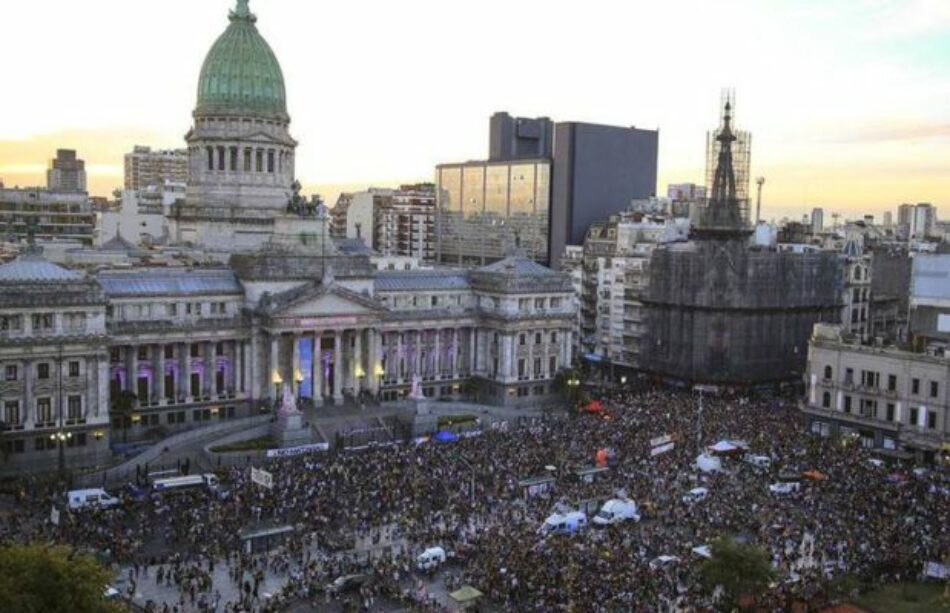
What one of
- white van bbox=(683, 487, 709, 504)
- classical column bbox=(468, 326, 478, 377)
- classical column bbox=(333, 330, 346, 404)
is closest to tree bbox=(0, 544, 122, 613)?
white van bbox=(683, 487, 709, 504)

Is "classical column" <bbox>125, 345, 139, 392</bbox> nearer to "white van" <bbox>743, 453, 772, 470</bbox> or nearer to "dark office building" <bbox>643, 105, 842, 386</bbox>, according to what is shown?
"white van" <bbox>743, 453, 772, 470</bbox>

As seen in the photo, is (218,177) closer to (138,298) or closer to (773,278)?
(138,298)

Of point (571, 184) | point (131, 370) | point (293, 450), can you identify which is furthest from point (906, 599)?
point (571, 184)

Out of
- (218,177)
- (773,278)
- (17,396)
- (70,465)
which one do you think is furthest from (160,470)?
(773,278)

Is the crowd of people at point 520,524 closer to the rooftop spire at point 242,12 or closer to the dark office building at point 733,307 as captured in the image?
the dark office building at point 733,307

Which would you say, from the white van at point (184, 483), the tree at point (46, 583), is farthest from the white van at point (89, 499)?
the tree at point (46, 583)
